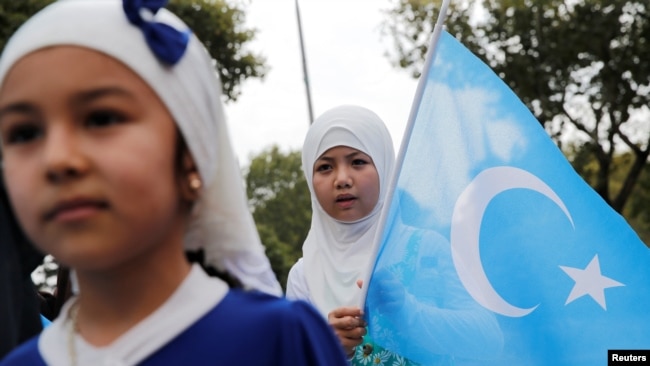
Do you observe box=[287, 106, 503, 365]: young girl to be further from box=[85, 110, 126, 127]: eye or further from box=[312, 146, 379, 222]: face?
box=[85, 110, 126, 127]: eye

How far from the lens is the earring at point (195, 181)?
6.42 feet

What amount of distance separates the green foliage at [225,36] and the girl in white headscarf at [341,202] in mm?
15684

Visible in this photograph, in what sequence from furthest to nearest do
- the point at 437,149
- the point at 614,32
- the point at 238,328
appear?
the point at 614,32, the point at 437,149, the point at 238,328

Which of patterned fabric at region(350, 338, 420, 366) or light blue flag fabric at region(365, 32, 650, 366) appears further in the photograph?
patterned fabric at region(350, 338, 420, 366)

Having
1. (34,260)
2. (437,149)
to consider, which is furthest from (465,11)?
(34,260)

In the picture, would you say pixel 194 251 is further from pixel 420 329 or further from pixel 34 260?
pixel 420 329

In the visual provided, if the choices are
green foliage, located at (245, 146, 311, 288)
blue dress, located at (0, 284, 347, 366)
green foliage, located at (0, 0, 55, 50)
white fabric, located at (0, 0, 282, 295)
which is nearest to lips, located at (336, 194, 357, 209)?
white fabric, located at (0, 0, 282, 295)

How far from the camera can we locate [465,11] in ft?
78.5

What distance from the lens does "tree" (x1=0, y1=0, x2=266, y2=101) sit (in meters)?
21.4

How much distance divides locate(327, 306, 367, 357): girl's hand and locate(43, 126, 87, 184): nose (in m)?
2.52

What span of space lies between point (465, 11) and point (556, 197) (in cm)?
1971

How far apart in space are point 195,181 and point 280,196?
37.4 meters

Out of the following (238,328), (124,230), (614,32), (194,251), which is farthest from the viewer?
(614,32)

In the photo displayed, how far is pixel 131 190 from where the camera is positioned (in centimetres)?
180
